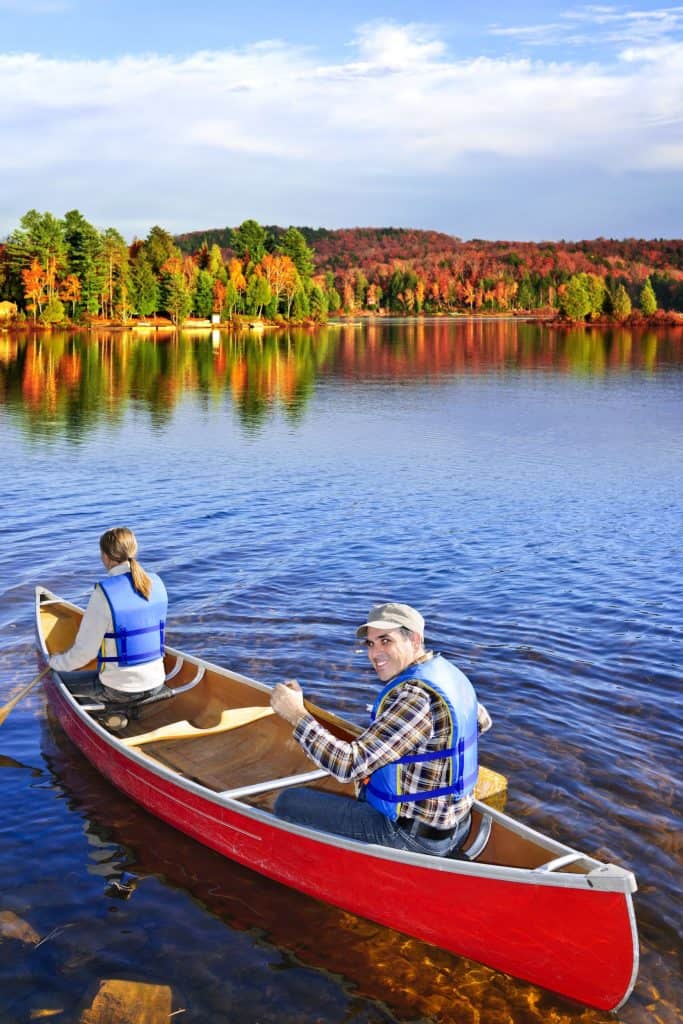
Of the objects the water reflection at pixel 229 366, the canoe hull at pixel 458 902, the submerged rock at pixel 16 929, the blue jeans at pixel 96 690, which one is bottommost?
the submerged rock at pixel 16 929

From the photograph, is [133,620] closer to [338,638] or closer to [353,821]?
[353,821]

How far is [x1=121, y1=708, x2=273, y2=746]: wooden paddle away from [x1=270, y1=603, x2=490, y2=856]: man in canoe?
3.21m

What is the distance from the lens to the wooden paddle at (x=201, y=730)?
9.93 meters

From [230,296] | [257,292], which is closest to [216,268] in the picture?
[230,296]

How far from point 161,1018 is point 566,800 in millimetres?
4696

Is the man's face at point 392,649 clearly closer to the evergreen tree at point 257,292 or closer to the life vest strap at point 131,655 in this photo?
the life vest strap at point 131,655

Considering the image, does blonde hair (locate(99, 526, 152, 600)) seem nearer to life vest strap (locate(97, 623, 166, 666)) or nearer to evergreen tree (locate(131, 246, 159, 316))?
life vest strap (locate(97, 623, 166, 666))

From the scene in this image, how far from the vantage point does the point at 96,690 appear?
34.2 feet

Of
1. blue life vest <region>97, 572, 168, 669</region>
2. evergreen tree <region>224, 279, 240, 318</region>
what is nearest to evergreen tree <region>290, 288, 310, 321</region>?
evergreen tree <region>224, 279, 240, 318</region>

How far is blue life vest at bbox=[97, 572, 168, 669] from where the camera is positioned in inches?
382

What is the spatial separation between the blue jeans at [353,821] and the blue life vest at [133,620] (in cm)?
277

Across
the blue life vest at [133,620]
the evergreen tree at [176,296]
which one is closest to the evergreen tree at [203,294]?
the evergreen tree at [176,296]

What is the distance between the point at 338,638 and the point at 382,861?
733 cm

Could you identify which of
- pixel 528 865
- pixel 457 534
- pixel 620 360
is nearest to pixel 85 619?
pixel 528 865
